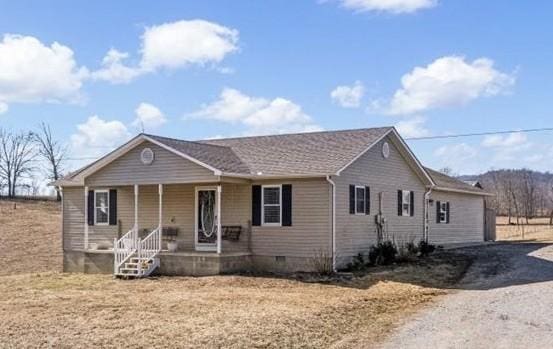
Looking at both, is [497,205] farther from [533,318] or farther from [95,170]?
[533,318]

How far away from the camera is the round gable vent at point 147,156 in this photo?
63.8ft

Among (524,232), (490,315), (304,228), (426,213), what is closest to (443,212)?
(426,213)

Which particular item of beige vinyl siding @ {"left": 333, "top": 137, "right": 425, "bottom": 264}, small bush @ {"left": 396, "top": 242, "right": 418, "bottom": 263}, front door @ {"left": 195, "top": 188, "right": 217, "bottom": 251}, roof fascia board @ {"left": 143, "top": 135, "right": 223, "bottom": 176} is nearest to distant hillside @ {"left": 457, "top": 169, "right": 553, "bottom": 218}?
beige vinyl siding @ {"left": 333, "top": 137, "right": 425, "bottom": 264}

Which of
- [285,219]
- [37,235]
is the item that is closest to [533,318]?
[285,219]

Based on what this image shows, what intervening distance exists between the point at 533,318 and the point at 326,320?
362 centimetres

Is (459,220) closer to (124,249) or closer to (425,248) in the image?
(425,248)

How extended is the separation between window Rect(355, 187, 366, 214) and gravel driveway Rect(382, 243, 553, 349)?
12.4ft

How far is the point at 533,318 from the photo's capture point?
11242 millimetres

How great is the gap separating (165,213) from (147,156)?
2304mm

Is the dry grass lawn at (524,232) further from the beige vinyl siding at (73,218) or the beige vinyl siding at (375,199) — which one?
the beige vinyl siding at (73,218)

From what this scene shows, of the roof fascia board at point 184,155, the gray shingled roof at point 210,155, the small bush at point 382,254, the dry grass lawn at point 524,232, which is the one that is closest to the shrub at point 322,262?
the small bush at point 382,254

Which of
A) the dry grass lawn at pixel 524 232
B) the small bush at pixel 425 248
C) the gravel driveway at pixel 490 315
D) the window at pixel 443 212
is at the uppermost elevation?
the window at pixel 443 212

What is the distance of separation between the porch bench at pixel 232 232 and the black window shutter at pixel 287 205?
1.56 m

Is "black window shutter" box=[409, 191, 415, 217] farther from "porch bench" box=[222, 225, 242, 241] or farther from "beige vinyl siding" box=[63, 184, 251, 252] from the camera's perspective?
"porch bench" box=[222, 225, 242, 241]
